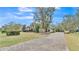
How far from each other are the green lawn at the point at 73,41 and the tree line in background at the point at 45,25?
0.04 meters

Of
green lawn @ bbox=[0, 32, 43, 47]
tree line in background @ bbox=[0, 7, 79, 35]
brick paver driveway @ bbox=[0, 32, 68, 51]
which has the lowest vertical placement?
brick paver driveway @ bbox=[0, 32, 68, 51]

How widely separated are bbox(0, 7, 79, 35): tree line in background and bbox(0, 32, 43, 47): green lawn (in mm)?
35

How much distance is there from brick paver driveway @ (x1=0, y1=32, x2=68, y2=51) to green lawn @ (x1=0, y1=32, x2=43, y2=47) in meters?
0.03

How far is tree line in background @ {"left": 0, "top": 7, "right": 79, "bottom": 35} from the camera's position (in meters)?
1.95

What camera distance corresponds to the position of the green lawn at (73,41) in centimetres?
193

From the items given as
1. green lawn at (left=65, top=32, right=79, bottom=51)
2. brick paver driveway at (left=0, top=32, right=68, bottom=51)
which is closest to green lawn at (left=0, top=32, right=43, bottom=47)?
brick paver driveway at (left=0, top=32, right=68, bottom=51)

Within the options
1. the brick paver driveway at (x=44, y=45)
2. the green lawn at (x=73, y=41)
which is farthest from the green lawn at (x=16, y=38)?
the green lawn at (x=73, y=41)

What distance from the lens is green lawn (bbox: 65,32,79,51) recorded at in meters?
1.93

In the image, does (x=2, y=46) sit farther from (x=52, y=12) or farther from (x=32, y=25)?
(x=52, y=12)

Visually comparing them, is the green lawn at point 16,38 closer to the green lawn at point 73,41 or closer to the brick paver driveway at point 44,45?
the brick paver driveway at point 44,45

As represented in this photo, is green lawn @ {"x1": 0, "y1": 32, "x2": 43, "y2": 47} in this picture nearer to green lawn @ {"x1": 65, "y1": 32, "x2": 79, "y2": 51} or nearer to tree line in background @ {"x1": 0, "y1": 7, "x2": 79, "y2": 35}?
tree line in background @ {"x1": 0, "y1": 7, "x2": 79, "y2": 35}

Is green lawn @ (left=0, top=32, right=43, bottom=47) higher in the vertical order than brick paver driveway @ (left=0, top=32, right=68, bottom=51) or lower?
higher
